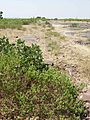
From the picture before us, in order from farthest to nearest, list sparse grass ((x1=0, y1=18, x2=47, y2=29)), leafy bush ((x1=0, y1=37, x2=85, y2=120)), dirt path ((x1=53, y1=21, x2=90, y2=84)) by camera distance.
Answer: sparse grass ((x1=0, y1=18, x2=47, y2=29)), dirt path ((x1=53, y1=21, x2=90, y2=84)), leafy bush ((x1=0, y1=37, x2=85, y2=120))

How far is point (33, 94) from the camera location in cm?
733

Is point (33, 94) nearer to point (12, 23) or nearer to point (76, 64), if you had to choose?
point (76, 64)

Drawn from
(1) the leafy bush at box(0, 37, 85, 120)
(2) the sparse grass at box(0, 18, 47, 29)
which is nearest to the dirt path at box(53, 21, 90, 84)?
(1) the leafy bush at box(0, 37, 85, 120)

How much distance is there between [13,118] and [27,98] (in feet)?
1.62

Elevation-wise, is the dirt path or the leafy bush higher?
the leafy bush

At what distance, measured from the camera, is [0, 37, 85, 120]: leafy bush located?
6.89m

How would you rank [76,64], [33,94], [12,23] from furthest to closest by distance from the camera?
1. [12,23]
2. [76,64]
3. [33,94]

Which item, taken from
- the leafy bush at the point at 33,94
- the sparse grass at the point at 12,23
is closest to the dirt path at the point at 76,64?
the leafy bush at the point at 33,94

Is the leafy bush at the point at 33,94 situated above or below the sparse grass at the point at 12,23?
above

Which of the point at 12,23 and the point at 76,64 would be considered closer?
the point at 76,64

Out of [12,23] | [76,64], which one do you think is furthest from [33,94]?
[12,23]

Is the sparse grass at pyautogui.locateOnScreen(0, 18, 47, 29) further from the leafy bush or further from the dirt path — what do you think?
the leafy bush

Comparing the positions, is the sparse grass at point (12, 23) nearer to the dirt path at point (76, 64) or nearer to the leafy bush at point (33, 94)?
the dirt path at point (76, 64)

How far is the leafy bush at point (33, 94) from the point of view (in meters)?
6.89
